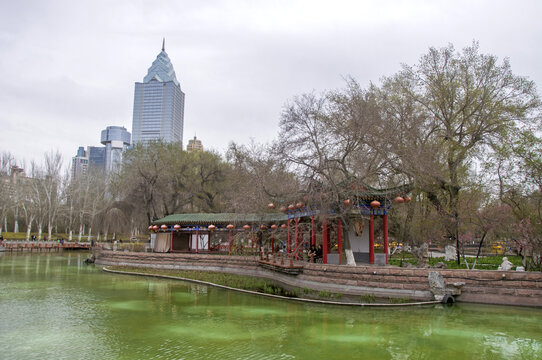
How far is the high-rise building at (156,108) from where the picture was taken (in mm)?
185000

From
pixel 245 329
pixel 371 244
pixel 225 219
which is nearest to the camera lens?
→ pixel 245 329

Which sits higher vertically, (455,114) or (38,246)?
(455,114)

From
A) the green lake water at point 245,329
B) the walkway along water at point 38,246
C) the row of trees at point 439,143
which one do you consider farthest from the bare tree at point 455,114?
the walkway along water at point 38,246

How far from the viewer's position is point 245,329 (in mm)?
10383

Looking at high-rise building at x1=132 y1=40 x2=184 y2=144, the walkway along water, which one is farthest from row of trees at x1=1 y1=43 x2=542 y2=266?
high-rise building at x1=132 y1=40 x2=184 y2=144

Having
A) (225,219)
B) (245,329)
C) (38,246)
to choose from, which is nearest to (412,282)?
(245,329)

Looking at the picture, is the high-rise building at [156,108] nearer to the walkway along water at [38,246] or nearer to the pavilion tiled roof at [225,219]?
the walkway along water at [38,246]

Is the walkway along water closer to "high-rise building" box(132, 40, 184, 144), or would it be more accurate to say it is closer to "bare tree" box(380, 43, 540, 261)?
"bare tree" box(380, 43, 540, 261)

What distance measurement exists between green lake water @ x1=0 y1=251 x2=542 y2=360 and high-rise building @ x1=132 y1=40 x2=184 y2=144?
574ft

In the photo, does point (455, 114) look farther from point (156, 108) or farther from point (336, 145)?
point (156, 108)

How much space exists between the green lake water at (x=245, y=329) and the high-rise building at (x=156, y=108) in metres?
175

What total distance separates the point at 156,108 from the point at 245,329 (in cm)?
18838

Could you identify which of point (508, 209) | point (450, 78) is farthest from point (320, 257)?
point (450, 78)

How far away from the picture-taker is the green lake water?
27.4 feet
